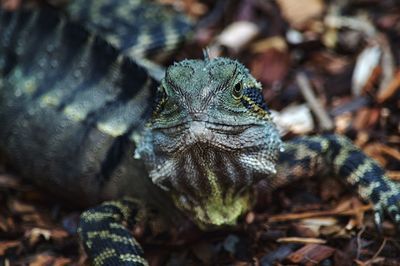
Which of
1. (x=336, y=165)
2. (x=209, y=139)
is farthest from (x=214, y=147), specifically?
(x=336, y=165)

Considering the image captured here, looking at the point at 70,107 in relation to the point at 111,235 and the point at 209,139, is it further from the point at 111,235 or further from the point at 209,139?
the point at 209,139

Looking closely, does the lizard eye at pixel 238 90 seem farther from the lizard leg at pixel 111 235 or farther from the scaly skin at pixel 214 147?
the lizard leg at pixel 111 235

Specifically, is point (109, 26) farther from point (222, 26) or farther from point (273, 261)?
point (273, 261)

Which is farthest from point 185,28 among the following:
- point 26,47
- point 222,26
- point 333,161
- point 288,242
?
point 288,242

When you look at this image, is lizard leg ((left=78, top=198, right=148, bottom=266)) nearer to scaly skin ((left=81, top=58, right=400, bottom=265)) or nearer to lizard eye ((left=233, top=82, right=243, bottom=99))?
scaly skin ((left=81, top=58, right=400, bottom=265))

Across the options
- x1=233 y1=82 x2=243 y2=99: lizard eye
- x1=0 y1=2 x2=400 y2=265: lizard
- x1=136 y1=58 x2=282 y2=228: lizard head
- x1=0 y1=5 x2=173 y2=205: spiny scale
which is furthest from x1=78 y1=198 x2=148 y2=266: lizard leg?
x1=233 y1=82 x2=243 y2=99: lizard eye
